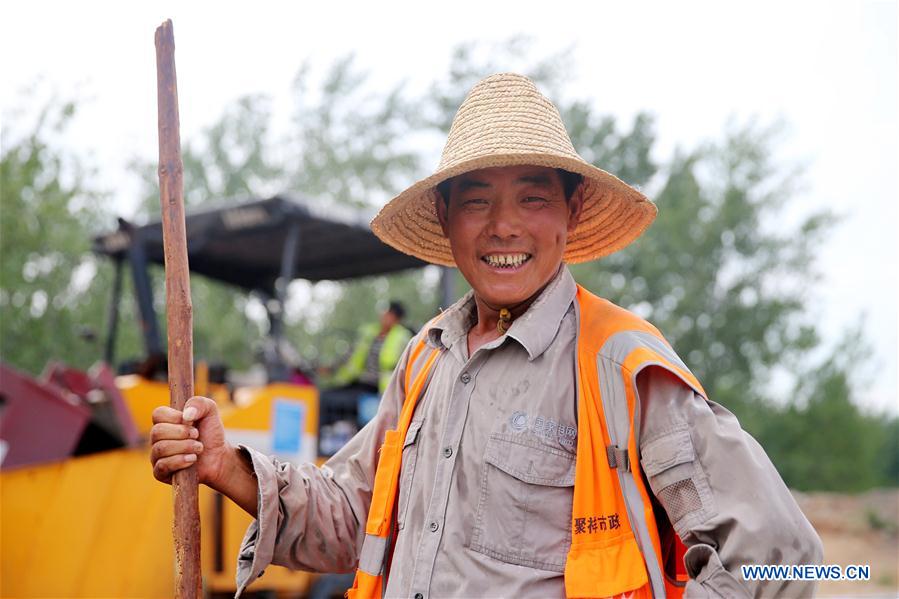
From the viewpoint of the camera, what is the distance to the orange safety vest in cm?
198

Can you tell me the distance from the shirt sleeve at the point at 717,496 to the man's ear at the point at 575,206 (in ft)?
2.20

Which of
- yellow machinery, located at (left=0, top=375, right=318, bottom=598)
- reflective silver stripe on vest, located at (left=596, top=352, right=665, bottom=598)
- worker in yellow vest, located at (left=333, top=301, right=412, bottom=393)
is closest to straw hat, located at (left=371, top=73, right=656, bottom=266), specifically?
reflective silver stripe on vest, located at (left=596, top=352, right=665, bottom=598)

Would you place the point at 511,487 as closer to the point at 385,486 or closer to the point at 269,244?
the point at 385,486

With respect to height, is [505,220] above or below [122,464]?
above

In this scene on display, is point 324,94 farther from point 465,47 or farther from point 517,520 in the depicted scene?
point 517,520

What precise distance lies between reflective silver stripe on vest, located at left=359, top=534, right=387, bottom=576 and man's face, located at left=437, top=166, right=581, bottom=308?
680 millimetres

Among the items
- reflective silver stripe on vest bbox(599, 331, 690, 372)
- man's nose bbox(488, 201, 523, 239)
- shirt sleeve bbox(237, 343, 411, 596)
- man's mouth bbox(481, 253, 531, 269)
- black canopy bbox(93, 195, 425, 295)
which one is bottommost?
shirt sleeve bbox(237, 343, 411, 596)

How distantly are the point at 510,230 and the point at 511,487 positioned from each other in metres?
0.66

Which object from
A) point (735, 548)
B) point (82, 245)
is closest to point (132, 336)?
point (82, 245)

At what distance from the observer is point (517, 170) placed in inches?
96.3

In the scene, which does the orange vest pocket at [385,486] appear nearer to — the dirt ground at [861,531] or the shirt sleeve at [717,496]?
the shirt sleeve at [717,496]

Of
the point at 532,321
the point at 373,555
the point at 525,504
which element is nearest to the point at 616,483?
the point at 525,504

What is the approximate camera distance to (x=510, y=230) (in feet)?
7.86

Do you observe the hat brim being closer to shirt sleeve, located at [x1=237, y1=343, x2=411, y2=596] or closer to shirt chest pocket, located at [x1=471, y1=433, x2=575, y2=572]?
shirt sleeve, located at [x1=237, y1=343, x2=411, y2=596]
